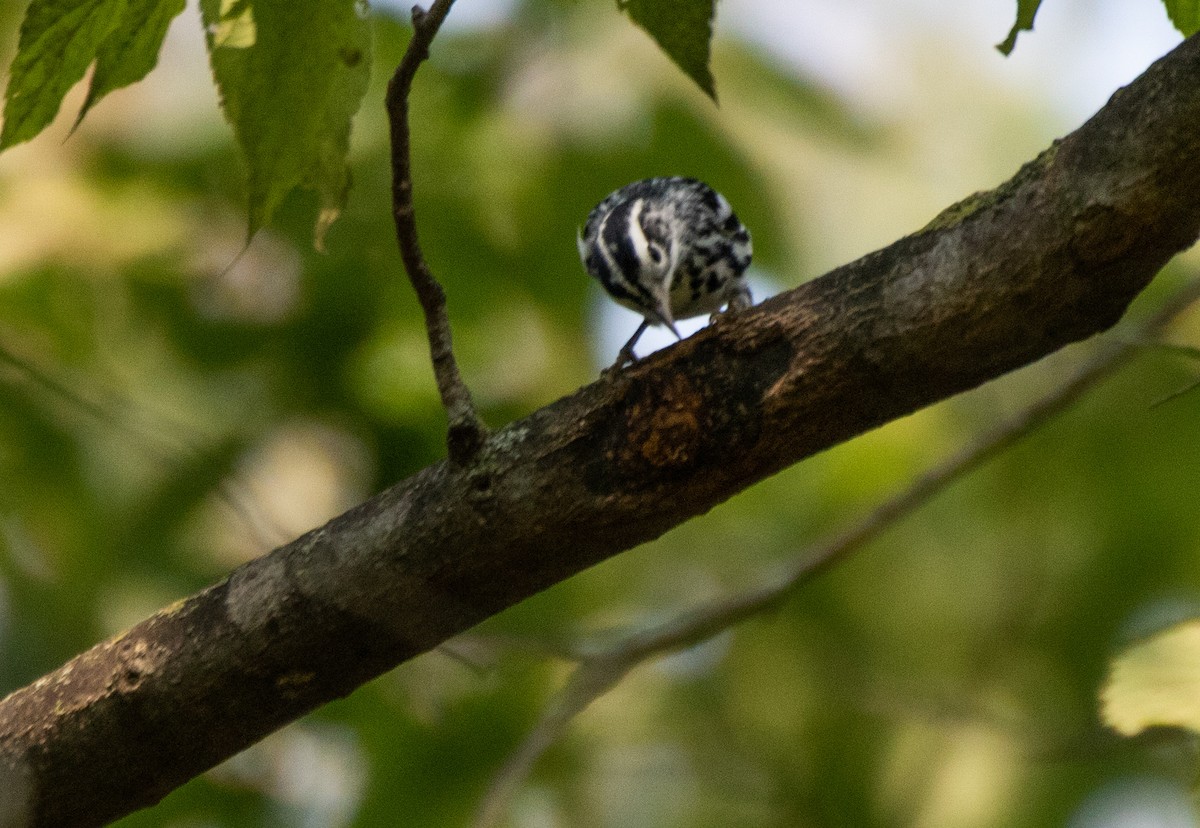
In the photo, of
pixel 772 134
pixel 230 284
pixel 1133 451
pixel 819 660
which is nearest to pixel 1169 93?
pixel 1133 451

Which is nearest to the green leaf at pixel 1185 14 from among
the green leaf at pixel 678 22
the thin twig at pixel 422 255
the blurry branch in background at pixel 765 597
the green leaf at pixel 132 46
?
the green leaf at pixel 678 22

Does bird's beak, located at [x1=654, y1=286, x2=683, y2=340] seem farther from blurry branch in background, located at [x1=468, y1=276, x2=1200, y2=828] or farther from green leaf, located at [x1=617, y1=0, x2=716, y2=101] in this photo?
green leaf, located at [x1=617, y1=0, x2=716, y2=101]

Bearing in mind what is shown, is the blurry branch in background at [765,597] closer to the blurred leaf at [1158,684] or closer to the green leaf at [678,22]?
the blurred leaf at [1158,684]

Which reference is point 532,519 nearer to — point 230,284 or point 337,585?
point 337,585

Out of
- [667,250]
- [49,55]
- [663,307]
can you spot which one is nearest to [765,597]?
[663,307]

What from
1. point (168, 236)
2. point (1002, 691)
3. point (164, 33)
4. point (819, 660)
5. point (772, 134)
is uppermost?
point (772, 134)

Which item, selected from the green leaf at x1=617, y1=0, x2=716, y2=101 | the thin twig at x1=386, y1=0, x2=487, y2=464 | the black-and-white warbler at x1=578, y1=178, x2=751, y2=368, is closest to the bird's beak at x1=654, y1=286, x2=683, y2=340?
the black-and-white warbler at x1=578, y1=178, x2=751, y2=368

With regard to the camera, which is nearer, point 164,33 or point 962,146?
point 164,33

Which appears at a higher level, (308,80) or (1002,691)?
(308,80)
